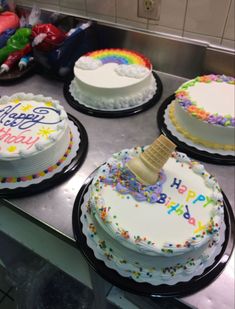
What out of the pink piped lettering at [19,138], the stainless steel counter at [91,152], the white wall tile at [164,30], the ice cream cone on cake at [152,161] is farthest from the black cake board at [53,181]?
the white wall tile at [164,30]

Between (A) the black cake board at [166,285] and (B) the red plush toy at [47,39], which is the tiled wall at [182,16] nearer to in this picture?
(B) the red plush toy at [47,39]

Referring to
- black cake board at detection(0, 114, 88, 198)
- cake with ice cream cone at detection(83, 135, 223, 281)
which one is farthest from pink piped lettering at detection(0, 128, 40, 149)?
cake with ice cream cone at detection(83, 135, 223, 281)

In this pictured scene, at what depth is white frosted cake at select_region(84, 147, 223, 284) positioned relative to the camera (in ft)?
2.19

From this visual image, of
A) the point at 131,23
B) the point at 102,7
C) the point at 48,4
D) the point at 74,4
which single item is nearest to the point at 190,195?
the point at 131,23

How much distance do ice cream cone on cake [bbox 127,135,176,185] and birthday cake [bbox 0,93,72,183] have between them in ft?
0.86

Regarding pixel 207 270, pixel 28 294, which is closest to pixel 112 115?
pixel 207 270

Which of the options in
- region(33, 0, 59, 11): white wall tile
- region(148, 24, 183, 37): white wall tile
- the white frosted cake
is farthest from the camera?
region(33, 0, 59, 11): white wall tile

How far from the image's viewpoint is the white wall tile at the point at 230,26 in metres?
1.07

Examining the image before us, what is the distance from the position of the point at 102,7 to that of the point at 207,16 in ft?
1.56

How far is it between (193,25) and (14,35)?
0.79 metres

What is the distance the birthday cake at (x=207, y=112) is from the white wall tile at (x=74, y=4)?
2.23 feet

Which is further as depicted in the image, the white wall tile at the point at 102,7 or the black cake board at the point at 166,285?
the white wall tile at the point at 102,7

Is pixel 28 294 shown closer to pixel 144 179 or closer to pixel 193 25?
pixel 144 179

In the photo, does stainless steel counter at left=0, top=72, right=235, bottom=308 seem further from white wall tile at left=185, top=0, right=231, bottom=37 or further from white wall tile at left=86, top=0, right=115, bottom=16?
white wall tile at left=86, top=0, right=115, bottom=16
